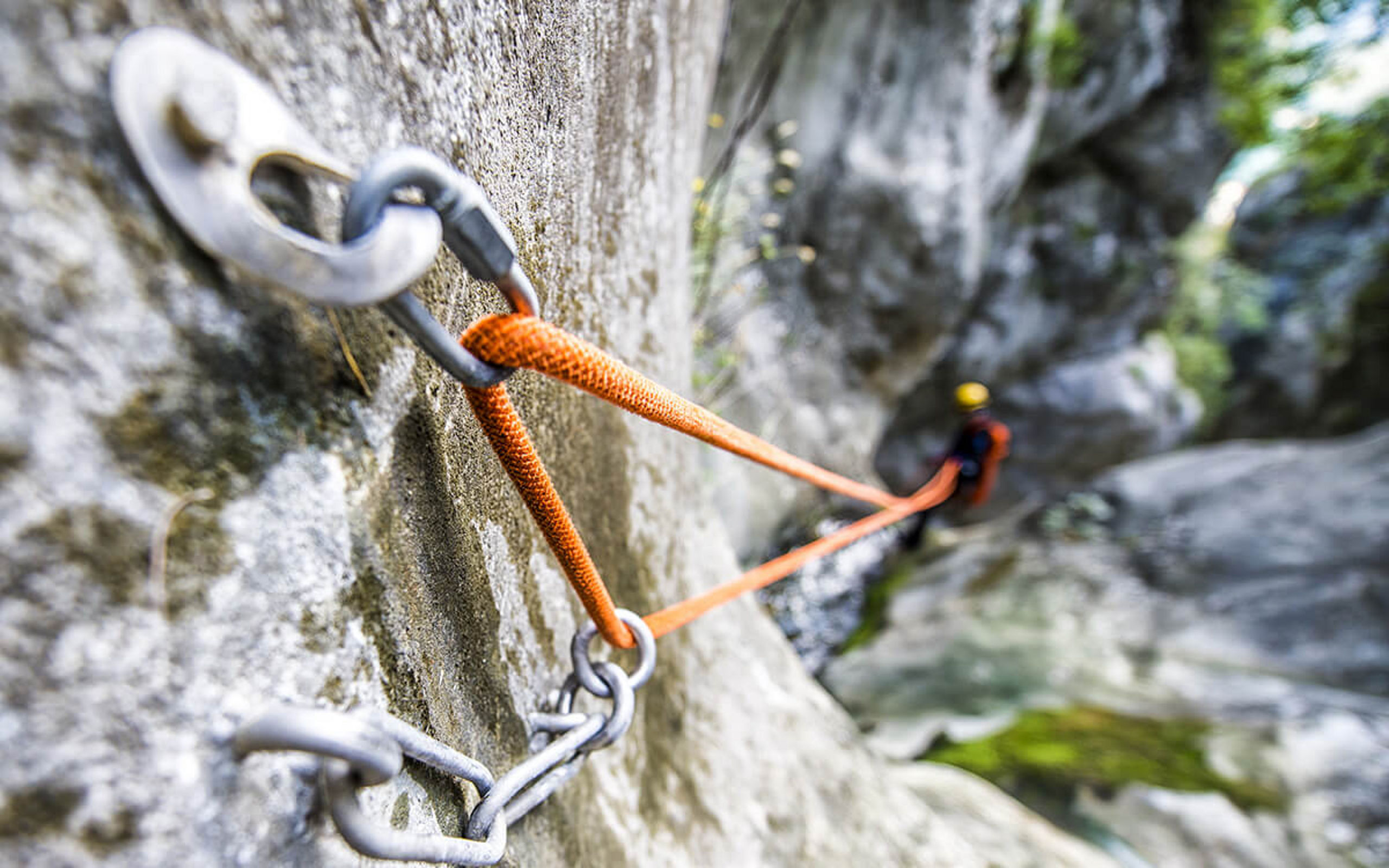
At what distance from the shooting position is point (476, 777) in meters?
0.51

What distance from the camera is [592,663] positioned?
2.49ft

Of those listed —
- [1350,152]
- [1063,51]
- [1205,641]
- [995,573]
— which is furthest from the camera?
[1350,152]

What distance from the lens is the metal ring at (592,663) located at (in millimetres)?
736

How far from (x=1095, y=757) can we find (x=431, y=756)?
2.74 metres

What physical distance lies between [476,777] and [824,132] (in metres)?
5.00

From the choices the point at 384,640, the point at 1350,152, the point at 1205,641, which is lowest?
the point at 1205,641

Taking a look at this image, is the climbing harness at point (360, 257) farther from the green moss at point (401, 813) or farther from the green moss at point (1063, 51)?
the green moss at point (1063, 51)

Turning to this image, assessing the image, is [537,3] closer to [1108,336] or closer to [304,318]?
[304,318]

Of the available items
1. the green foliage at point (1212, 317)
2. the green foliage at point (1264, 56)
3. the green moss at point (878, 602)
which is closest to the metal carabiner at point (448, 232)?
the green moss at point (878, 602)

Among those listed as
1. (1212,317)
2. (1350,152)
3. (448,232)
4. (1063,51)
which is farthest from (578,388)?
(1212,317)

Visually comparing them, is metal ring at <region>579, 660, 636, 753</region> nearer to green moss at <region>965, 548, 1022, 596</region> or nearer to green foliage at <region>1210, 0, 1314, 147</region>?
green moss at <region>965, 548, 1022, 596</region>

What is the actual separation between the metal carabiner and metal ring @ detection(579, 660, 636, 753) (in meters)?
0.44

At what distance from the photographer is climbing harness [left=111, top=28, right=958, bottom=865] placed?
30 cm

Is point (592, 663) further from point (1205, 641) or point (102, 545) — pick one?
point (1205, 641)
